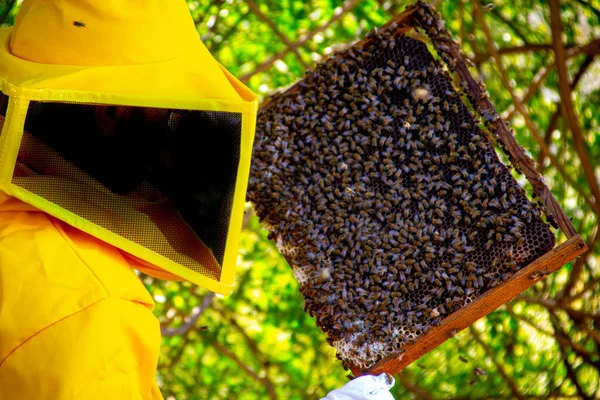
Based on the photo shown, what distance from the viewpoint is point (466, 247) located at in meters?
2.46

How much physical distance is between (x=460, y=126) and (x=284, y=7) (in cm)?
223

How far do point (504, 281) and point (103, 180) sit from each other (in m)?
1.58

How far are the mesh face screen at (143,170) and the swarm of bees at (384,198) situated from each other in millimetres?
397

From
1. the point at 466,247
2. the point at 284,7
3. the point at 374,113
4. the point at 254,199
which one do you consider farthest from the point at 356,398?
the point at 284,7

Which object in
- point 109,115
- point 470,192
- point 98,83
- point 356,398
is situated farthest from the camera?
point 470,192

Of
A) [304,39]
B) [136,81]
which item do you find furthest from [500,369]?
[136,81]

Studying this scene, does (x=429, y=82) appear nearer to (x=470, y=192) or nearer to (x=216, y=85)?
(x=470, y=192)

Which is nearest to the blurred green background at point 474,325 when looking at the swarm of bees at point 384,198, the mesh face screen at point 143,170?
the swarm of bees at point 384,198

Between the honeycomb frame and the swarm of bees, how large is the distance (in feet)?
0.13

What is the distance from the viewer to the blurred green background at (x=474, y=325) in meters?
4.17

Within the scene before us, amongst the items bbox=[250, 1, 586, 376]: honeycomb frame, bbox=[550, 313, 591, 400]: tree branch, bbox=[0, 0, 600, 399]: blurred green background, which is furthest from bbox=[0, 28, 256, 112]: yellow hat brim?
bbox=[550, 313, 591, 400]: tree branch

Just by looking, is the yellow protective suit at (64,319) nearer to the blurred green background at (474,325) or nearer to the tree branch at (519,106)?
the blurred green background at (474,325)

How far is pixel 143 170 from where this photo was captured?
2189 millimetres

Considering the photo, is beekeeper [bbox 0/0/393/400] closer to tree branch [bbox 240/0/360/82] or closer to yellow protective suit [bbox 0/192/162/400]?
yellow protective suit [bbox 0/192/162/400]
